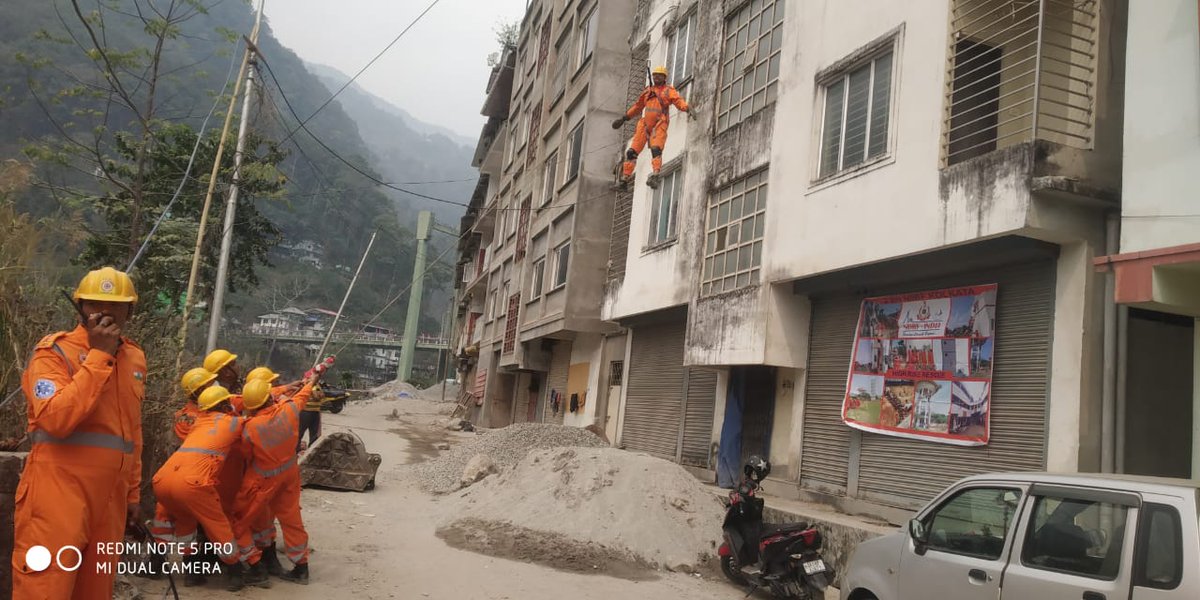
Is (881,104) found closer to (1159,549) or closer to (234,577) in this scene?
(1159,549)

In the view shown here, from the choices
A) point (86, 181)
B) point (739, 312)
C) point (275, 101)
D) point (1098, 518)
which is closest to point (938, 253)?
point (739, 312)

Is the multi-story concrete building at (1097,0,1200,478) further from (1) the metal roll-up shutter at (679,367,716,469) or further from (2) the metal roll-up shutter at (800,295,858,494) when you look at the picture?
(1) the metal roll-up shutter at (679,367,716,469)

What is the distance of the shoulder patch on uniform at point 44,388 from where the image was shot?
3.52 meters

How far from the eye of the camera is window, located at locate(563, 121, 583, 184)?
2016cm

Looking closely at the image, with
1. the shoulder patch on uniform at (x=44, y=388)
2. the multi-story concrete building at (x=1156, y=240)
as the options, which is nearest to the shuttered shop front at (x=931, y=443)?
the multi-story concrete building at (x=1156, y=240)

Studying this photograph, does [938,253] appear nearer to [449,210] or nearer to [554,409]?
[554,409]

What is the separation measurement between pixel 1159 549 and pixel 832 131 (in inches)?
311

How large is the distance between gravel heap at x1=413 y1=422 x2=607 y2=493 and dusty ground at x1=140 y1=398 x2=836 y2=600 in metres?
2.36

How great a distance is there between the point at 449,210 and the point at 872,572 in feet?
628

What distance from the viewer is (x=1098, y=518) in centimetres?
373

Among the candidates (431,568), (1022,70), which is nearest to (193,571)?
(431,568)

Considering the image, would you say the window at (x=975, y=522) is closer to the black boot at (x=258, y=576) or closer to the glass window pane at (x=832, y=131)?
the black boot at (x=258, y=576)

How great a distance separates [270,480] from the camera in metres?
6.04

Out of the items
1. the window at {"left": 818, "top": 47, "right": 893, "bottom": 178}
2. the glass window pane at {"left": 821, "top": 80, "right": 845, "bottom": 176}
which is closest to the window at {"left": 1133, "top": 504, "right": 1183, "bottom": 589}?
the window at {"left": 818, "top": 47, "right": 893, "bottom": 178}
